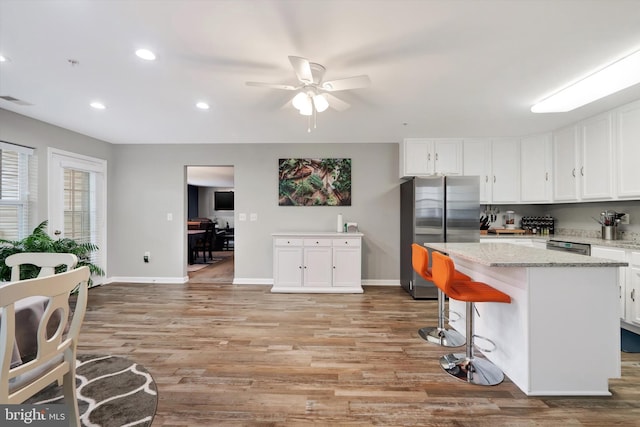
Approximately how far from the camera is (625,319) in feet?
9.02

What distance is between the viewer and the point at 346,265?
4.16m

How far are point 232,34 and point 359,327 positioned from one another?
9.53 feet

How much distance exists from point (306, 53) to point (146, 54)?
125cm

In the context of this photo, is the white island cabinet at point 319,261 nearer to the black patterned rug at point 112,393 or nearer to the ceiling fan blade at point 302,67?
the black patterned rug at point 112,393

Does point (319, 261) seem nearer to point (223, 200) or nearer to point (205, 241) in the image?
point (205, 241)

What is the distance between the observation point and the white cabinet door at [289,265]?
164 inches

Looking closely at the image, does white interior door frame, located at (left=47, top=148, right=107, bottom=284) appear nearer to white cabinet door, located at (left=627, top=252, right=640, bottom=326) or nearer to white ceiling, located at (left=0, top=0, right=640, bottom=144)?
white ceiling, located at (left=0, top=0, right=640, bottom=144)

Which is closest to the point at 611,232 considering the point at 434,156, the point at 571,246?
the point at 571,246

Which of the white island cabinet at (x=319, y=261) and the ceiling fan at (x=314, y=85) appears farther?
the white island cabinet at (x=319, y=261)

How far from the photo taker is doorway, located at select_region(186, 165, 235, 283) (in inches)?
223

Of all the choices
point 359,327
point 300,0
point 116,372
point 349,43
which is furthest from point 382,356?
point 300,0

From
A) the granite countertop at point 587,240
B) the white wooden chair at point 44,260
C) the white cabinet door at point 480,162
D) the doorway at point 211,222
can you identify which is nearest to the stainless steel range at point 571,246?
the granite countertop at point 587,240

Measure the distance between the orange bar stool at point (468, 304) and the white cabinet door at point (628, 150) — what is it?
2.37 m

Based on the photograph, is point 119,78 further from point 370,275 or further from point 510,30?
point 370,275
